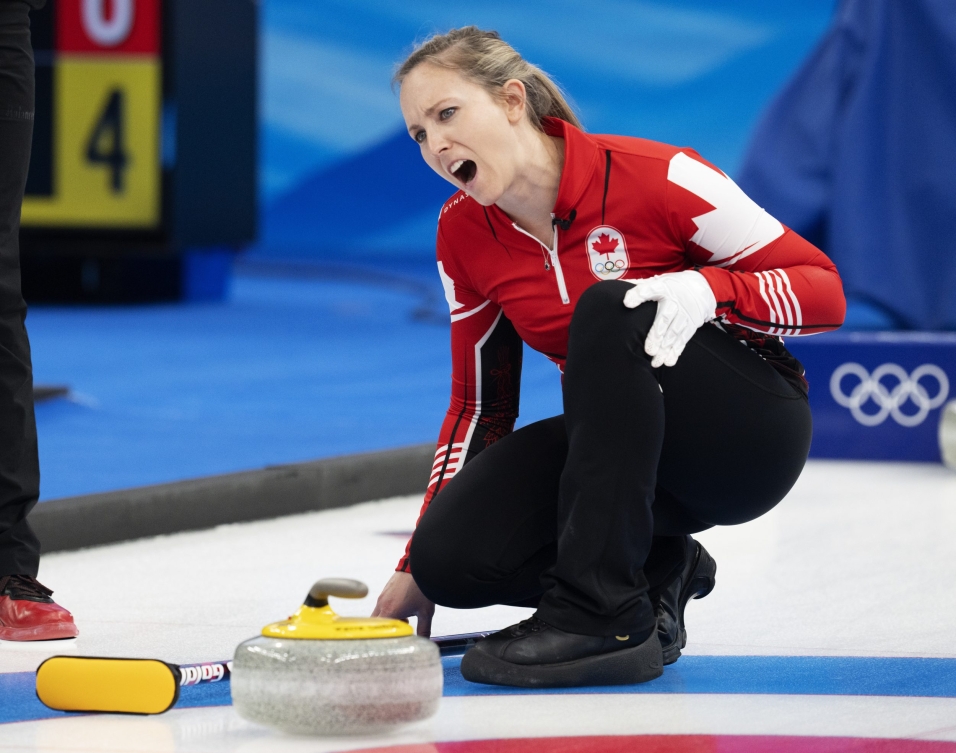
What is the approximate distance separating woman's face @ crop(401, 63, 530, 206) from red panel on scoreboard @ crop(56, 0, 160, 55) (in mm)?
7257

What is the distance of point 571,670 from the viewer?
5.79 feet

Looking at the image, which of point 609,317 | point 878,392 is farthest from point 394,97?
point 609,317

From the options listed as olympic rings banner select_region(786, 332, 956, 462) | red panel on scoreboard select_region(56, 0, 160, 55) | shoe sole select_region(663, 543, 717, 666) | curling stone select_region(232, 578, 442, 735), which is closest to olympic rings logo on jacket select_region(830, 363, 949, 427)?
olympic rings banner select_region(786, 332, 956, 462)

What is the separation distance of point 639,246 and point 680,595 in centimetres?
48

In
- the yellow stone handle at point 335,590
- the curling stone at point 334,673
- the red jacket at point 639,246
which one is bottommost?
the curling stone at point 334,673

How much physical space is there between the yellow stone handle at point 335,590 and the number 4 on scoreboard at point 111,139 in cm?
765

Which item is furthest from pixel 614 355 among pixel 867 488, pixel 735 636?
pixel 867 488

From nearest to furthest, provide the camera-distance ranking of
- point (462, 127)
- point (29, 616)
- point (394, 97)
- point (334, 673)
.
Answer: point (334, 673) < point (462, 127) < point (29, 616) < point (394, 97)

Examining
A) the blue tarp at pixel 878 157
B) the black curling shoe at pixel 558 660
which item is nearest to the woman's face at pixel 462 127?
the black curling shoe at pixel 558 660

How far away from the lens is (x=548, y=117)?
1.99 m

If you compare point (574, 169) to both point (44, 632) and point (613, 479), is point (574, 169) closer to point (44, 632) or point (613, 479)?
point (613, 479)

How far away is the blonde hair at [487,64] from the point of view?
1.89 metres

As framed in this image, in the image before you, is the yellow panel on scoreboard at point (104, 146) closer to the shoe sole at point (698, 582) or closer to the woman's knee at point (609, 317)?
the shoe sole at point (698, 582)

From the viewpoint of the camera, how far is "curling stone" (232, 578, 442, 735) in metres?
1.46
